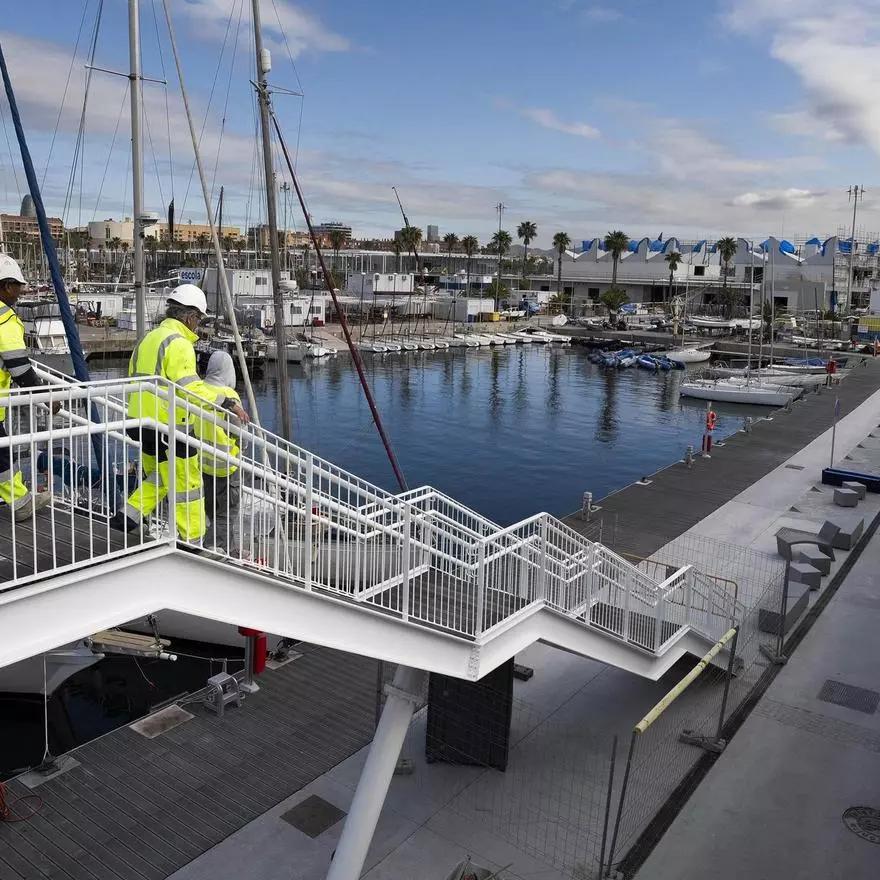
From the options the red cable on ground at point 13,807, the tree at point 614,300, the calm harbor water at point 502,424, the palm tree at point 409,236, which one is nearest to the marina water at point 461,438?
the calm harbor water at point 502,424

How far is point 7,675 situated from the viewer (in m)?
12.7

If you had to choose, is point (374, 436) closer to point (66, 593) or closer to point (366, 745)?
point (366, 745)

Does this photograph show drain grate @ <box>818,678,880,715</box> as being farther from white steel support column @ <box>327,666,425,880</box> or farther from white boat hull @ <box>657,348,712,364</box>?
white boat hull @ <box>657,348,712,364</box>

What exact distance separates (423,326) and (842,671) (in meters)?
83.5

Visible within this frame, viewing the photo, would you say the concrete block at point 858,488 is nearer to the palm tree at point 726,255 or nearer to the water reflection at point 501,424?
the water reflection at point 501,424

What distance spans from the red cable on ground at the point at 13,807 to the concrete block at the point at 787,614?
37.2ft

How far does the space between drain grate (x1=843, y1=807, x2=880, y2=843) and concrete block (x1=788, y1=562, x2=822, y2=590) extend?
7.06m

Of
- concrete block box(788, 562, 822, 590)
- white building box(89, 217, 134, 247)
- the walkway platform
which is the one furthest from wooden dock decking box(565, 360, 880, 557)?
white building box(89, 217, 134, 247)

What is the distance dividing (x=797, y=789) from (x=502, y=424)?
38.3 metres

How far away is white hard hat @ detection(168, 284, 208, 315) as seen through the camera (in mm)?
6340

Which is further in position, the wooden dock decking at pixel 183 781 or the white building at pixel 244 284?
the white building at pixel 244 284

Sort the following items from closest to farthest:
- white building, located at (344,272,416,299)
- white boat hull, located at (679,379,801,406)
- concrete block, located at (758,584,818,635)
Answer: concrete block, located at (758,584,818,635), white boat hull, located at (679,379,801,406), white building, located at (344,272,416,299)

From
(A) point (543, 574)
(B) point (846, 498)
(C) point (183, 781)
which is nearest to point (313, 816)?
(C) point (183, 781)

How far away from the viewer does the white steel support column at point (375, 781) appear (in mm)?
7559
